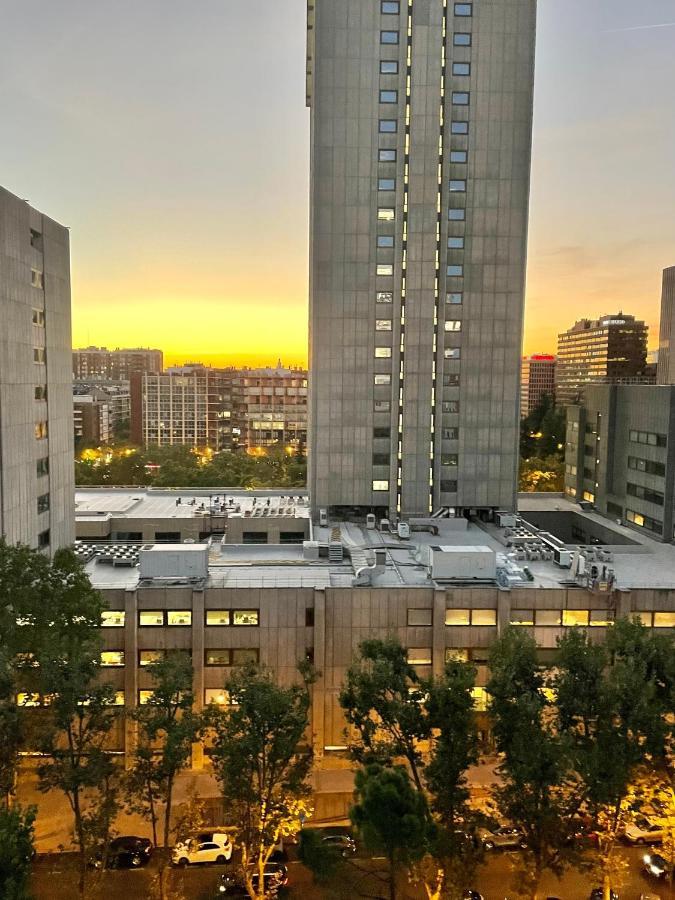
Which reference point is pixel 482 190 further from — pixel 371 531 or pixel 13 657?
pixel 13 657

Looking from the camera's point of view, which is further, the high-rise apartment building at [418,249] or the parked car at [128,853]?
the high-rise apartment building at [418,249]

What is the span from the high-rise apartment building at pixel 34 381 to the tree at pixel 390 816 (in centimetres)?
2724

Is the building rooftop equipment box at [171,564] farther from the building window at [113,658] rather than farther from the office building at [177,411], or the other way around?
the office building at [177,411]

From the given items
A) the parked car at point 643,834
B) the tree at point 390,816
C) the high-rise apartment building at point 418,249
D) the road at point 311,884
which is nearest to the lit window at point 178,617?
the road at point 311,884

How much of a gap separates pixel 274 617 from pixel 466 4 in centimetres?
5507

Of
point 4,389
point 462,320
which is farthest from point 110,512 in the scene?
point 462,320

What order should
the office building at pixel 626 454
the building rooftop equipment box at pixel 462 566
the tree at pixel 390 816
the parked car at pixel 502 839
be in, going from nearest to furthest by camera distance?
the tree at pixel 390 816, the parked car at pixel 502 839, the building rooftop equipment box at pixel 462 566, the office building at pixel 626 454

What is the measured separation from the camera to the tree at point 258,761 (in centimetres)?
2561

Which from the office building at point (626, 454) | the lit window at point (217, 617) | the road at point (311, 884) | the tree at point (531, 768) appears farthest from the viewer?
the office building at point (626, 454)

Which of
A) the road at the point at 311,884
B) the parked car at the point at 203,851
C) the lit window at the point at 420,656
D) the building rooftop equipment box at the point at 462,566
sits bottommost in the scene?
the road at the point at 311,884

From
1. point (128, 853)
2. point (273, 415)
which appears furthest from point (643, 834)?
point (273, 415)

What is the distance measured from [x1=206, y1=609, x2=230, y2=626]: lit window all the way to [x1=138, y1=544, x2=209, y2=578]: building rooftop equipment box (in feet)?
7.92

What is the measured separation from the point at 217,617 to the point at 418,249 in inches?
1474

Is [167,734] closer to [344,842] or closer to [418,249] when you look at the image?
[344,842]
